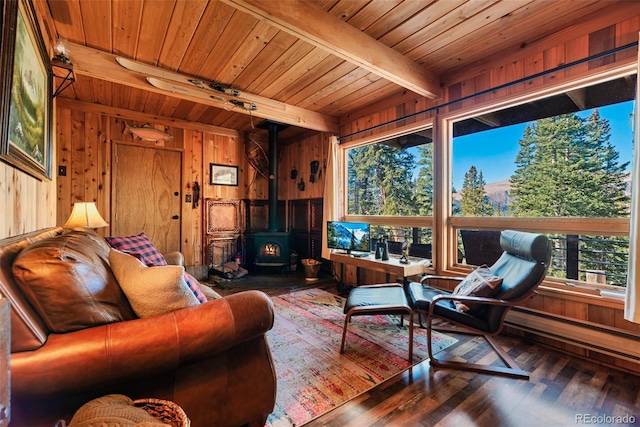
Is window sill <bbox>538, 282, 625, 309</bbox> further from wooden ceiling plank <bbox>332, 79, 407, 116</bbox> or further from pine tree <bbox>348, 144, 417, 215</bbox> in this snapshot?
wooden ceiling plank <bbox>332, 79, 407, 116</bbox>

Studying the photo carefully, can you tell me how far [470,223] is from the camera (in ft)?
8.86

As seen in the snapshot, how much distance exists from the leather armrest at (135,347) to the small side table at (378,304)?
3.05ft

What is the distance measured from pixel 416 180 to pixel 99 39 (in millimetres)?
3309

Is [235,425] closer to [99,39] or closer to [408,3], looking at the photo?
[408,3]

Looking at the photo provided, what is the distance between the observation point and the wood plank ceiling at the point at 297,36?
186 cm

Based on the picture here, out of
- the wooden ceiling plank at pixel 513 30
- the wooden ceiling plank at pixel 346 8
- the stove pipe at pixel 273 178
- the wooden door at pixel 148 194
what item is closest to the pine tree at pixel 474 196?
the wooden ceiling plank at pixel 513 30

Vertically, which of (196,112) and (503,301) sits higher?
(196,112)

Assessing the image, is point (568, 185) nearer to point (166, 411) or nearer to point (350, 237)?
point (350, 237)

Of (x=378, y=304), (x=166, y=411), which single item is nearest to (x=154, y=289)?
(x=166, y=411)

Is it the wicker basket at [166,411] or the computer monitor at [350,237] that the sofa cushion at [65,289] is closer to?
the wicker basket at [166,411]

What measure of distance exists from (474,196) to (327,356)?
2.08m

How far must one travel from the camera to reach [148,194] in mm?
4004

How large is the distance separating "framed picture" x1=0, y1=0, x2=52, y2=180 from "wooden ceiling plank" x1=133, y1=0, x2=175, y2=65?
0.63m

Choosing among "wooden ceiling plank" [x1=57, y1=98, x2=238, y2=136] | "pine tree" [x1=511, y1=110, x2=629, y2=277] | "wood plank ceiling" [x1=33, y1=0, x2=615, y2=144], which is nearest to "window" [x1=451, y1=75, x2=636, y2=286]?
"pine tree" [x1=511, y1=110, x2=629, y2=277]
